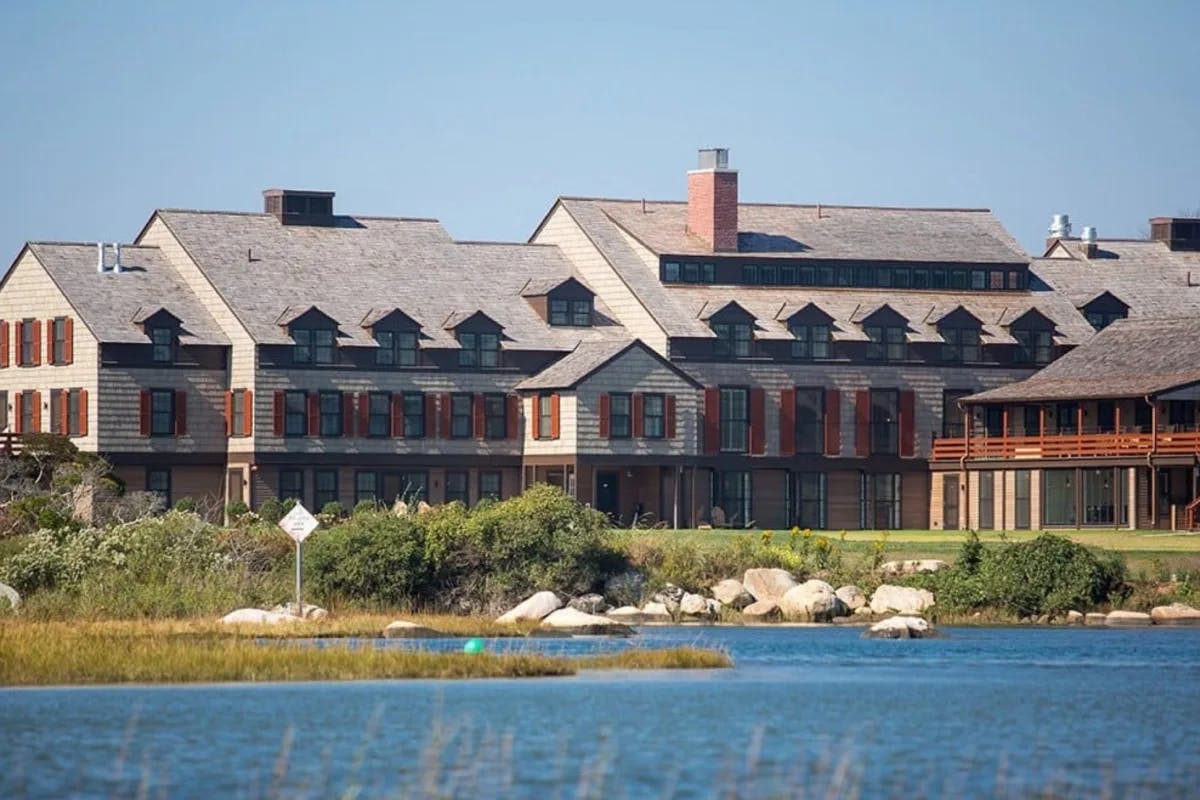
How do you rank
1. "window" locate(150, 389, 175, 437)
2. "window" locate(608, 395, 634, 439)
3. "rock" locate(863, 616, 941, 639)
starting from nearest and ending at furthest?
"rock" locate(863, 616, 941, 639), "window" locate(150, 389, 175, 437), "window" locate(608, 395, 634, 439)

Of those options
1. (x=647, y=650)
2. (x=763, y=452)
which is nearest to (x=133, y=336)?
(x=763, y=452)

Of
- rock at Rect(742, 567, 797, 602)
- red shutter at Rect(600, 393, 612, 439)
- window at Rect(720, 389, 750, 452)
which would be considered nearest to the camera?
rock at Rect(742, 567, 797, 602)

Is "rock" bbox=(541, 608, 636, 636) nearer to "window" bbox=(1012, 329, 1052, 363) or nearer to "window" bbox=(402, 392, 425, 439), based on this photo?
"window" bbox=(402, 392, 425, 439)

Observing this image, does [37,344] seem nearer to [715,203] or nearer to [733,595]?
[715,203]

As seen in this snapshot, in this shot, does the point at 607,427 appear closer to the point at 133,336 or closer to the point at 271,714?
the point at 133,336

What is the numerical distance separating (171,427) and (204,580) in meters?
27.1

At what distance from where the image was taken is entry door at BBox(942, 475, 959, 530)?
86.1 m

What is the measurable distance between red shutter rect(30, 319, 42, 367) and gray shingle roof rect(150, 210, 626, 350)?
5273 millimetres

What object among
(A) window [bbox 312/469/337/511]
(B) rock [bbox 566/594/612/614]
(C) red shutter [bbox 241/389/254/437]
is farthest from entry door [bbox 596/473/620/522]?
(B) rock [bbox 566/594/612/614]

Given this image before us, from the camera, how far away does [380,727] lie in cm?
3372

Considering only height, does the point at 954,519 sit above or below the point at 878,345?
below

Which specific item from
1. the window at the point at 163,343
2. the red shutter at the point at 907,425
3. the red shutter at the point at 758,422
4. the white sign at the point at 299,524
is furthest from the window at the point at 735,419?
the white sign at the point at 299,524

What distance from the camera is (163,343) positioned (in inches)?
3140

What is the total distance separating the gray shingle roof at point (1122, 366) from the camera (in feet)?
265
